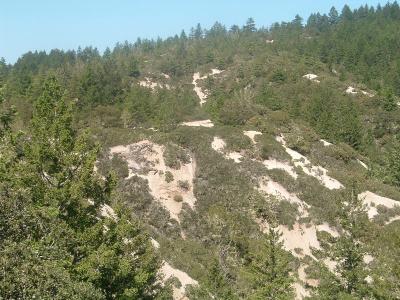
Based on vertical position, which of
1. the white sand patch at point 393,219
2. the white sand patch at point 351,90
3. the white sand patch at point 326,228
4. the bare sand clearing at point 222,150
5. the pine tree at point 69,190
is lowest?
the white sand patch at point 393,219

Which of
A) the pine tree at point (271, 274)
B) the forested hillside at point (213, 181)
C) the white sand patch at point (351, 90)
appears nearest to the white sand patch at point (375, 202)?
the forested hillside at point (213, 181)

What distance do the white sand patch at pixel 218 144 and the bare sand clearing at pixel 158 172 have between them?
3422 millimetres

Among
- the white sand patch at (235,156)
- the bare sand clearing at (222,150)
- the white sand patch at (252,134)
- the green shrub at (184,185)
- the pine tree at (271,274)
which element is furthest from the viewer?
the white sand patch at (252,134)

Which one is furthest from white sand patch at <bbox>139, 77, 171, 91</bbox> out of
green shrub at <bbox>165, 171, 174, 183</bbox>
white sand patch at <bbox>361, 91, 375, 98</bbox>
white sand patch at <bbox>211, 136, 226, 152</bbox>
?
green shrub at <bbox>165, 171, 174, 183</bbox>

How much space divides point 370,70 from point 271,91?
33.9 m

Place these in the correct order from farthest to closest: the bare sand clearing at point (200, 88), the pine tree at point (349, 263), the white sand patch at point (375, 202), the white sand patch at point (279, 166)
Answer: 1. the bare sand clearing at point (200, 88)
2. the white sand patch at point (279, 166)
3. the white sand patch at point (375, 202)
4. the pine tree at point (349, 263)

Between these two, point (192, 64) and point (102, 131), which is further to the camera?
point (192, 64)

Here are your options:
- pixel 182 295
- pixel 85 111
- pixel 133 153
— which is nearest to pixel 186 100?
pixel 85 111

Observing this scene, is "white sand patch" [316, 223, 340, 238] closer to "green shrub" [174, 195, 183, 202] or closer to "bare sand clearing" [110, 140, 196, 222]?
"bare sand clearing" [110, 140, 196, 222]

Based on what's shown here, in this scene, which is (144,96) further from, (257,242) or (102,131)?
(257,242)

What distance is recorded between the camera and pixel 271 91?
294 feet

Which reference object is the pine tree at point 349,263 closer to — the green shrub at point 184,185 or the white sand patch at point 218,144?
the green shrub at point 184,185

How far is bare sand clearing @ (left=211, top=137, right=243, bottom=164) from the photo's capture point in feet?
173

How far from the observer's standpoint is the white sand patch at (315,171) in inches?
2037
